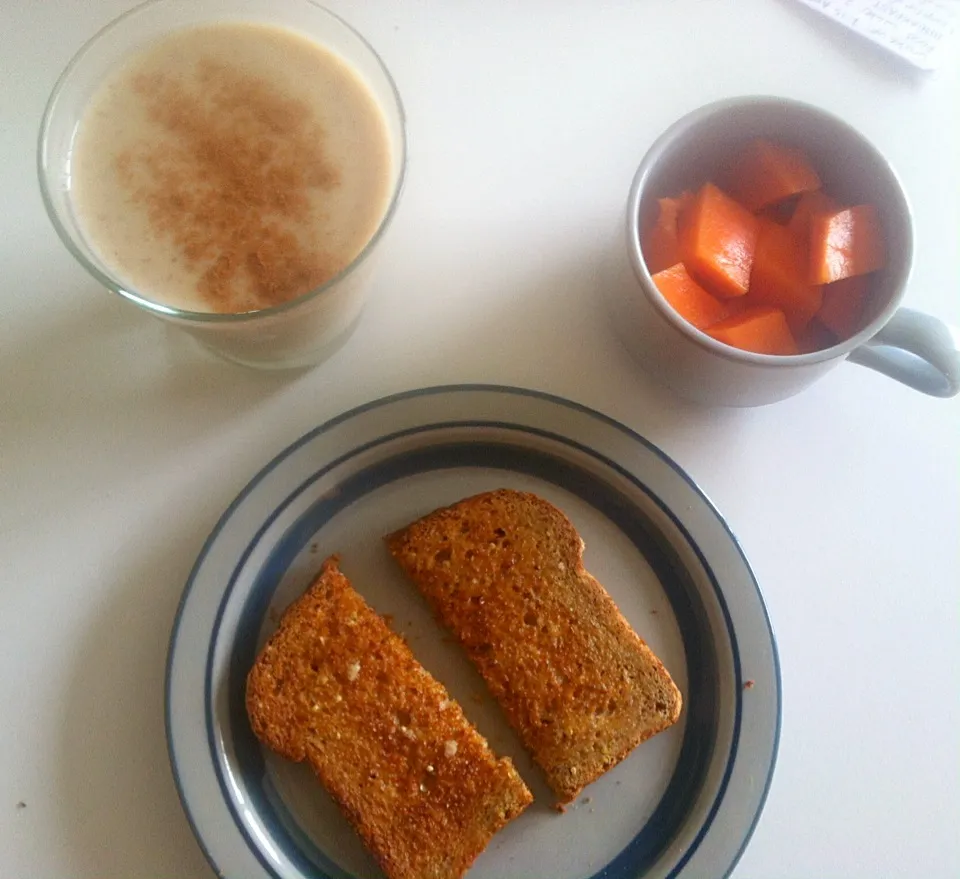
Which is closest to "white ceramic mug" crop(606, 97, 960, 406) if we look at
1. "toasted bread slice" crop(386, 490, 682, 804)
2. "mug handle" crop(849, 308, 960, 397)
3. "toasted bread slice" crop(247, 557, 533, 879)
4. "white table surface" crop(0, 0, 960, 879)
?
"mug handle" crop(849, 308, 960, 397)

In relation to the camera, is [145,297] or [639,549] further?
[639,549]

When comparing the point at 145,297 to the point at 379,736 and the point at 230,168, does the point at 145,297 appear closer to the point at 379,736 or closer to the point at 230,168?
the point at 230,168

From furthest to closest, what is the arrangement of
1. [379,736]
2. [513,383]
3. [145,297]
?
[513,383], [379,736], [145,297]

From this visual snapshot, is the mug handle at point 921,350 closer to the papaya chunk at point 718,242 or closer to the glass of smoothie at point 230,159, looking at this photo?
the papaya chunk at point 718,242

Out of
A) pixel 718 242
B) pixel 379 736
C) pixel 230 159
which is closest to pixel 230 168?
pixel 230 159

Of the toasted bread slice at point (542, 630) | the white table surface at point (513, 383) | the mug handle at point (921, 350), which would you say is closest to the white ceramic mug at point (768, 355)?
the mug handle at point (921, 350)

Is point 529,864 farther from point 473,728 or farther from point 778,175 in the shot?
point 778,175

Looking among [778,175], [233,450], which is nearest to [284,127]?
[233,450]
